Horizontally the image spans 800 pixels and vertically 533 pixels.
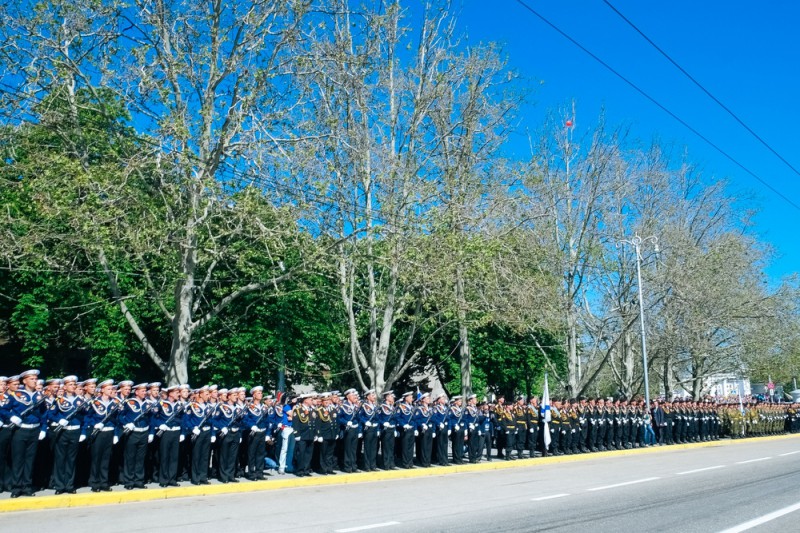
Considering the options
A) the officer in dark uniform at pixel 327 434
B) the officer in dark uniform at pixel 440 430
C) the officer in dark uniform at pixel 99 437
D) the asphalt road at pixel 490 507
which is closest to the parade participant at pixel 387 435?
the asphalt road at pixel 490 507

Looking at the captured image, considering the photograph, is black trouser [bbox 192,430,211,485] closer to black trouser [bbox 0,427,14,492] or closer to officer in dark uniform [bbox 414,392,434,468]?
black trouser [bbox 0,427,14,492]

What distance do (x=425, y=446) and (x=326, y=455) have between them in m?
3.16

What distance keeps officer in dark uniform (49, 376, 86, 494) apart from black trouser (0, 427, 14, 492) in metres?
0.66

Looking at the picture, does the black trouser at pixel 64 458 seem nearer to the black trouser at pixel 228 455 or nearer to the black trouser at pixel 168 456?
the black trouser at pixel 168 456

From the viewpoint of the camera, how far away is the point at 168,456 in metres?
13.2

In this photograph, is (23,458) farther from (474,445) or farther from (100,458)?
(474,445)

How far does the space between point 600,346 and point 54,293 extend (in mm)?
25865

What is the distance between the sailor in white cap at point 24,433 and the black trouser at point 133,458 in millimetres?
1507

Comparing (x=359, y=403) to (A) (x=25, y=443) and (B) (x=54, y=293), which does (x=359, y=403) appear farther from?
(B) (x=54, y=293)

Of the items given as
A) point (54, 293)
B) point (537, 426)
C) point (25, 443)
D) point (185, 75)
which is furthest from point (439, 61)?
point (25, 443)

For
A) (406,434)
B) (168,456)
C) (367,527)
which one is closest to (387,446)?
(406,434)

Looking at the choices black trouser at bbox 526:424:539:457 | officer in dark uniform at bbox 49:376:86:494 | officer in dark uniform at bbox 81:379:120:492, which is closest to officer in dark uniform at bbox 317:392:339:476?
officer in dark uniform at bbox 81:379:120:492

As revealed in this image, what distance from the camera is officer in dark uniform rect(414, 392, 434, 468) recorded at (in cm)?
1825

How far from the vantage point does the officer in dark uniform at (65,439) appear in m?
11.7
